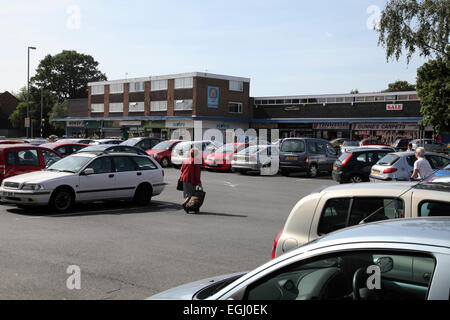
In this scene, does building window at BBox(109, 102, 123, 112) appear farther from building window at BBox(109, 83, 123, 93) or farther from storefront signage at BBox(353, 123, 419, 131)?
storefront signage at BBox(353, 123, 419, 131)

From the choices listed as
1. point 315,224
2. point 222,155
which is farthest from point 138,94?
point 315,224

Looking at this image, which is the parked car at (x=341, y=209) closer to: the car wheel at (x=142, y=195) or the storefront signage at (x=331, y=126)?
the car wheel at (x=142, y=195)

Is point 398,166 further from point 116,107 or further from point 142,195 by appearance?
point 116,107

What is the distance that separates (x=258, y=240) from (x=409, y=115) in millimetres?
43950

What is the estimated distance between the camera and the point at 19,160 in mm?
14016

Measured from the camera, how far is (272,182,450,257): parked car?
14.8ft

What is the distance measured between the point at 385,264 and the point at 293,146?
20.7 m

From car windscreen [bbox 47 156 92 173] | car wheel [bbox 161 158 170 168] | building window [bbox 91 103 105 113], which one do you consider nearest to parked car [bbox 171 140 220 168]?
car wheel [bbox 161 158 170 168]

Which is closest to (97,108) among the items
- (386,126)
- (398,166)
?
(386,126)

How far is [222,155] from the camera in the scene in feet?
80.6

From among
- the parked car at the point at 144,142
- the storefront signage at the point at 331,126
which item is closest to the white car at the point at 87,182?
the parked car at the point at 144,142

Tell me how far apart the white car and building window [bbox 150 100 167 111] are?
4749cm

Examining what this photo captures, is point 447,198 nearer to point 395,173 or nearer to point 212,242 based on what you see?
point 212,242

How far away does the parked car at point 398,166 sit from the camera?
50.5ft
